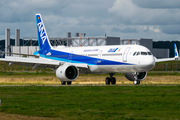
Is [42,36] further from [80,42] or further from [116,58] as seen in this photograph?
[80,42]

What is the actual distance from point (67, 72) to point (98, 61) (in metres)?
3.82

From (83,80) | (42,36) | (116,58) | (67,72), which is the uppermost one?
(42,36)

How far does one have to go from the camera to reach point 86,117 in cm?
1734

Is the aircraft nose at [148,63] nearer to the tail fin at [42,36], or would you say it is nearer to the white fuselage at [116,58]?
the white fuselage at [116,58]

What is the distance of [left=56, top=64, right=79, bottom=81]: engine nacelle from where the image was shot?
4172cm

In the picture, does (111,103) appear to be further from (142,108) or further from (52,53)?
(52,53)

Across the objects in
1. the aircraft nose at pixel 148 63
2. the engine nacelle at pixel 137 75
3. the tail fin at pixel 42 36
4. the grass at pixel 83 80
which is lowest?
the grass at pixel 83 80

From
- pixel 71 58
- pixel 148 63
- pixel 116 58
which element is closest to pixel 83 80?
pixel 71 58

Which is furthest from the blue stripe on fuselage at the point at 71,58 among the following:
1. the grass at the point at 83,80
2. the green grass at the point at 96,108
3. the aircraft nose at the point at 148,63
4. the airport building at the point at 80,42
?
the airport building at the point at 80,42

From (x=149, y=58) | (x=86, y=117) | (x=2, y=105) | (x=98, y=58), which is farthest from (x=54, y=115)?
(x=98, y=58)

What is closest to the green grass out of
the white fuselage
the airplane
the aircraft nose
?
the aircraft nose

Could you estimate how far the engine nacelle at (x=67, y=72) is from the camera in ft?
137

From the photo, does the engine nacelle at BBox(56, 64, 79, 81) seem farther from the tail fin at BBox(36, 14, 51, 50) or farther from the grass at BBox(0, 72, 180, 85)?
the tail fin at BBox(36, 14, 51, 50)

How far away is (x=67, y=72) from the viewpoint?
142 ft
